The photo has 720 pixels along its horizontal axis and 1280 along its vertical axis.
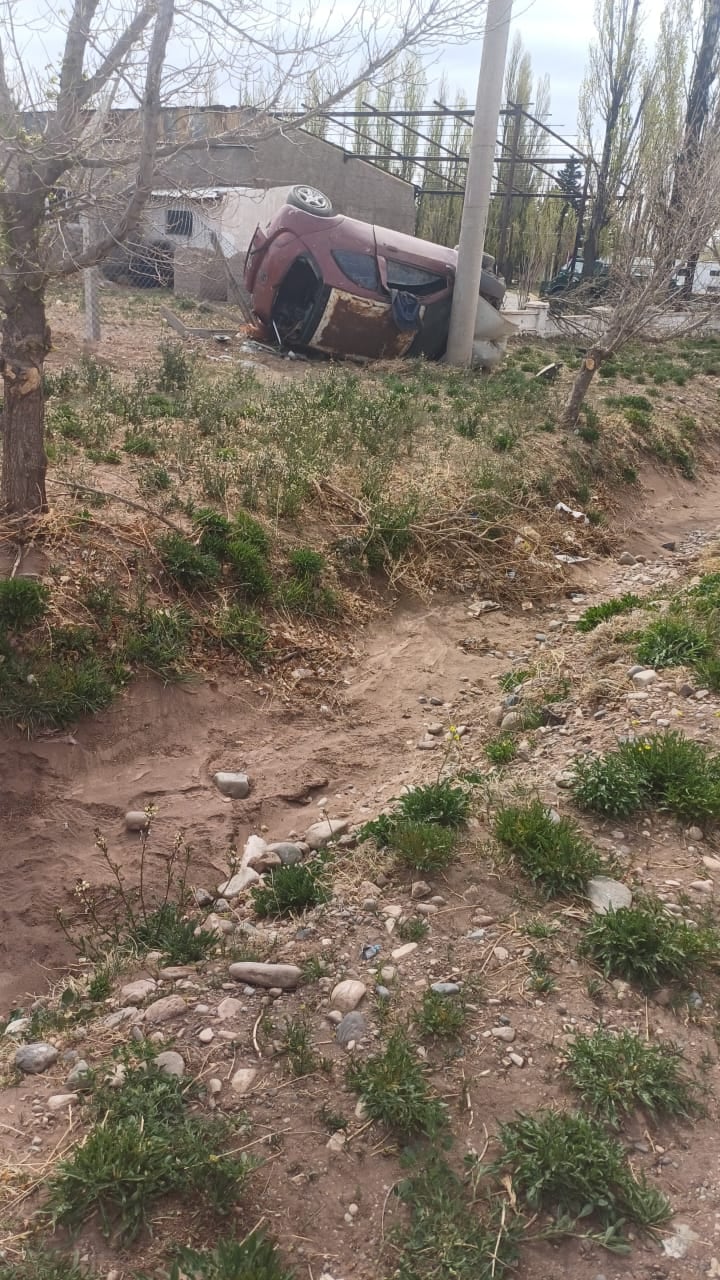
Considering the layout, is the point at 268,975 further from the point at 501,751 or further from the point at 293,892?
the point at 501,751

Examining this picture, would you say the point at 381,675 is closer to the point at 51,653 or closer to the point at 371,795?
the point at 371,795

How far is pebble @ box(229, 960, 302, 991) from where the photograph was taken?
3404mm

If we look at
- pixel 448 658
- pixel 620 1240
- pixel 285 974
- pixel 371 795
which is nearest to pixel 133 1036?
pixel 285 974

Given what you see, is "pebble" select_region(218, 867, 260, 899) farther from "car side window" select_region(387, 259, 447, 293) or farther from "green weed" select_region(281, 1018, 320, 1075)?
"car side window" select_region(387, 259, 447, 293)

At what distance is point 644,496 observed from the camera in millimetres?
11305

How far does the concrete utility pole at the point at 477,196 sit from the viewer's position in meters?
13.3

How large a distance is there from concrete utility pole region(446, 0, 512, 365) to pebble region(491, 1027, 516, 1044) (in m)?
13.4

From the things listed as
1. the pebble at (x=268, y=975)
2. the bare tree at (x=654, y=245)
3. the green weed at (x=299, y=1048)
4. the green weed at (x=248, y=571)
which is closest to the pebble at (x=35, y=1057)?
the pebble at (x=268, y=975)

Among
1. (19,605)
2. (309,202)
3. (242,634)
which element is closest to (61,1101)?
(19,605)

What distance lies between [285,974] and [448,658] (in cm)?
381

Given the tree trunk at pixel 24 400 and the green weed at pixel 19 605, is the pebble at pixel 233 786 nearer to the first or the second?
the green weed at pixel 19 605

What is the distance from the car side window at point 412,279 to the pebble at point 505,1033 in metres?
13.2

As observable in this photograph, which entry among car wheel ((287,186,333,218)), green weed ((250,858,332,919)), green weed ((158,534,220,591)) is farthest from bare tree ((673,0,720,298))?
green weed ((250,858,332,919))

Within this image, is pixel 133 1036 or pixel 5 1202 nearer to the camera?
pixel 5 1202
